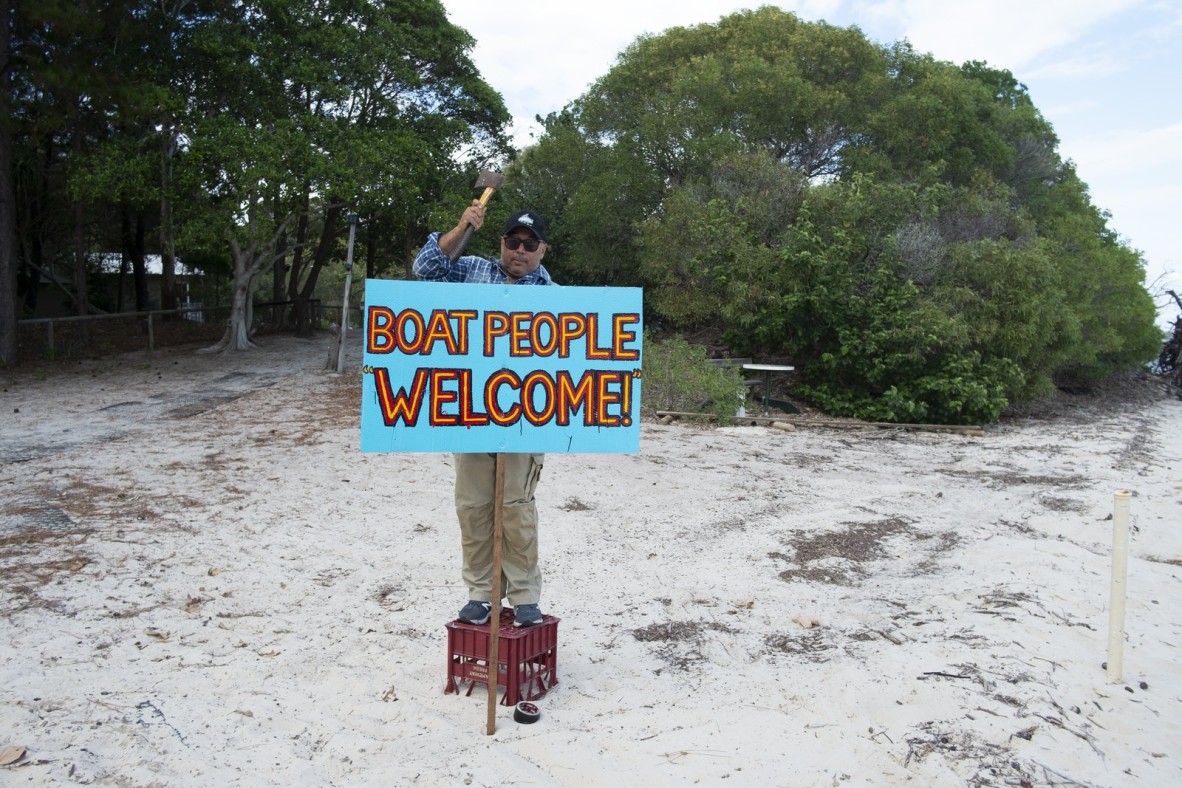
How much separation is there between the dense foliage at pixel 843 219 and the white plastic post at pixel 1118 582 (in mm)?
10929

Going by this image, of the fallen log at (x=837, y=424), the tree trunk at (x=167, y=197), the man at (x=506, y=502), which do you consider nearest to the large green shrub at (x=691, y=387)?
the fallen log at (x=837, y=424)

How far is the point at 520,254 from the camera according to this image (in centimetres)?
384

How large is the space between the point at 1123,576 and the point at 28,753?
14.6 ft

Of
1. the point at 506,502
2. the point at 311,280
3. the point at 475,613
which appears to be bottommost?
the point at 475,613

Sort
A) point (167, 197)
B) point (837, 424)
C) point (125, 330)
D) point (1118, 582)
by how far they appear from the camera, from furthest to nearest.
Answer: point (125, 330), point (167, 197), point (837, 424), point (1118, 582)

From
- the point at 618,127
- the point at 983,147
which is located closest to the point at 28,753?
the point at 618,127

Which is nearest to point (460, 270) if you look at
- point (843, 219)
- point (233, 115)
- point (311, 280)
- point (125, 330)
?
point (843, 219)

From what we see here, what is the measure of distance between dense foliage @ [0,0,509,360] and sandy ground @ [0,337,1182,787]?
9.16 metres

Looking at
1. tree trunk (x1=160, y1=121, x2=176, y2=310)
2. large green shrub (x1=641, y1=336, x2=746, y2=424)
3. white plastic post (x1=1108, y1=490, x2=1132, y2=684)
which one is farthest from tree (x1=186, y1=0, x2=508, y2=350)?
white plastic post (x1=1108, y1=490, x2=1132, y2=684)

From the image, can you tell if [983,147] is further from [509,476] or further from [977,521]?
[509,476]

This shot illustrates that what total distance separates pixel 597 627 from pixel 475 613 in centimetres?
102

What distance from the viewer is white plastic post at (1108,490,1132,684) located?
392 cm

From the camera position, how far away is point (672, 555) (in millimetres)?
6074

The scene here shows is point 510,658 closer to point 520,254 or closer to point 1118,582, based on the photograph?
point 520,254
